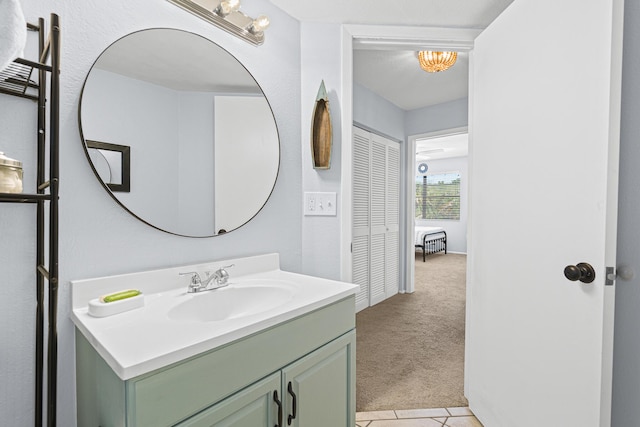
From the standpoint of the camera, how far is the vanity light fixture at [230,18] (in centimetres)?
133

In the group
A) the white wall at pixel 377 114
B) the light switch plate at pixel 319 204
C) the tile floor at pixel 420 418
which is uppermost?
the white wall at pixel 377 114

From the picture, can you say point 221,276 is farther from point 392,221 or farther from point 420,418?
point 392,221

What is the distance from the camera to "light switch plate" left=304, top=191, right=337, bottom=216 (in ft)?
5.83

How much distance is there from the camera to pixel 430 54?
2.30 meters

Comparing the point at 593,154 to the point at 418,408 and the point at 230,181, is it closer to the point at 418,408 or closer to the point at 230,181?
the point at 230,181

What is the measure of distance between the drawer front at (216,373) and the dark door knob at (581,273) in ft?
2.87

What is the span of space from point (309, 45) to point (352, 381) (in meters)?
1.70

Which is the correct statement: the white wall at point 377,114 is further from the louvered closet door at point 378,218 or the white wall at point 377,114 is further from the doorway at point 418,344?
the doorway at point 418,344

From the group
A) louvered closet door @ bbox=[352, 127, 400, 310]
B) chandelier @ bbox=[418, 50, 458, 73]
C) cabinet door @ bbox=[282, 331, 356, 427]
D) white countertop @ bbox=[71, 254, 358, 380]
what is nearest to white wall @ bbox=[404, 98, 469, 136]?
louvered closet door @ bbox=[352, 127, 400, 310]

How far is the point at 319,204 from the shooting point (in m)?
1.78

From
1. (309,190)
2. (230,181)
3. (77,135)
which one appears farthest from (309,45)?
(77,135)

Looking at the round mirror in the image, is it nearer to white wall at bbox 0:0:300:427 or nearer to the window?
white wall at bbox 0:0:300:427

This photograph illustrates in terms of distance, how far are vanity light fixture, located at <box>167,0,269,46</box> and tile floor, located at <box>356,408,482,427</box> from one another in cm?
204

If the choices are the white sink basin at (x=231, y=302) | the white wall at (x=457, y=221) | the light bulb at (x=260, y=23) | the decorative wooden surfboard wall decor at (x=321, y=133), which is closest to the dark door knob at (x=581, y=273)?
the white sink basin at (x=231, y=302)
